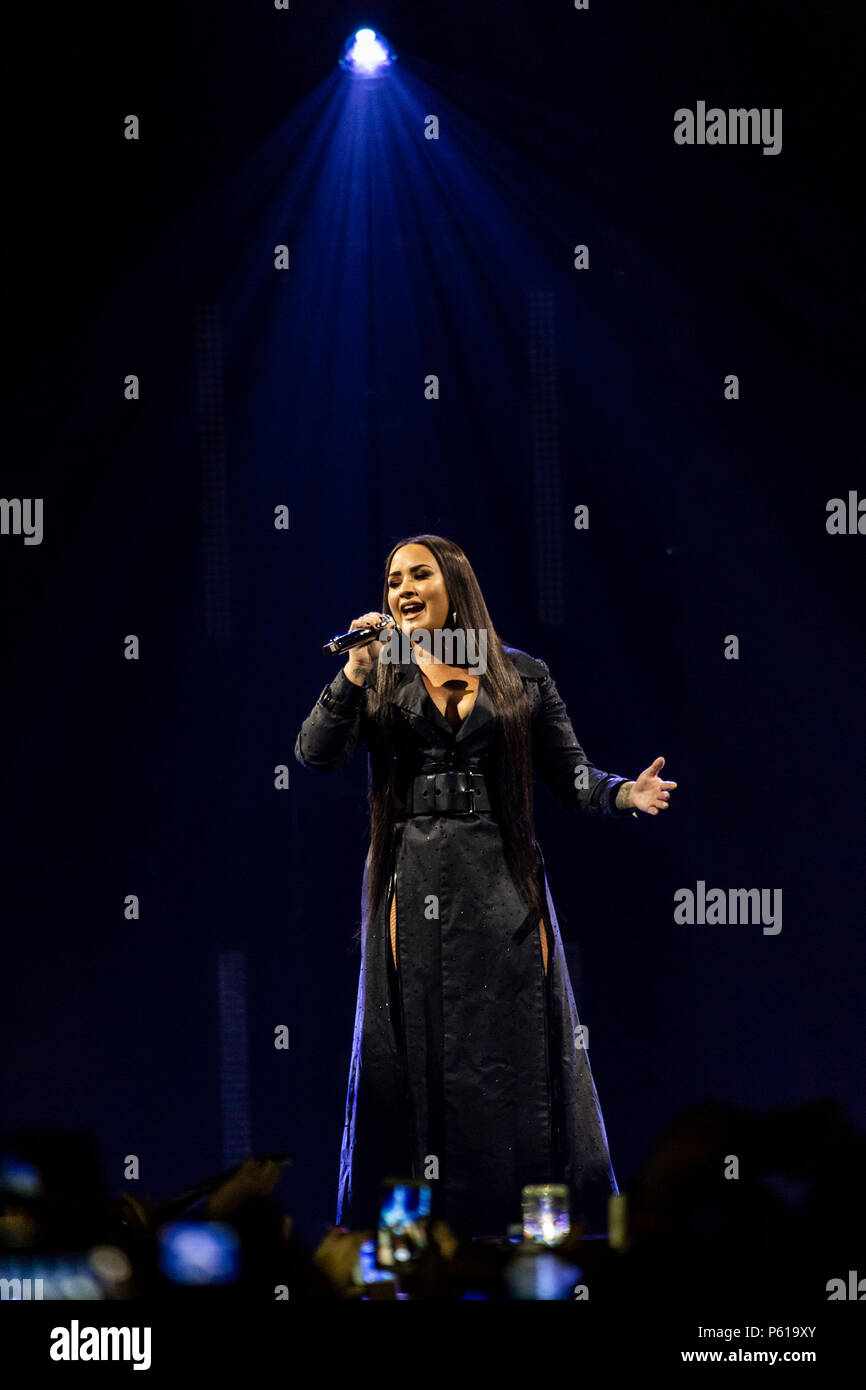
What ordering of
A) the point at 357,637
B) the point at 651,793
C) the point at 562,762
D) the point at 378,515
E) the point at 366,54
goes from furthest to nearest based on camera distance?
the point at 378,515 → the point at 366,54 → the point at 562,762 → the point at 651,793 → the point at 357,637

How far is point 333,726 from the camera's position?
9.80 feet

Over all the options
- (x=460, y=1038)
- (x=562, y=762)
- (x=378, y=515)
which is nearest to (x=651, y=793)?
(x=562, y=762)

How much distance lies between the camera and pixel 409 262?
3.75 m

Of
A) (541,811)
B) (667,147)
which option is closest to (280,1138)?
(541,811)

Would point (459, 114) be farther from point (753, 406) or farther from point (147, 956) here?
point (147, 956)

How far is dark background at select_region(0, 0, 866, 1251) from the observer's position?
11.8 feet

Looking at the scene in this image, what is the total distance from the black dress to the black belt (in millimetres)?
13

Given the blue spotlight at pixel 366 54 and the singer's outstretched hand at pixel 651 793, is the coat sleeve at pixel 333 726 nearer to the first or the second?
the singer's outstretched hand at pixel 651 793

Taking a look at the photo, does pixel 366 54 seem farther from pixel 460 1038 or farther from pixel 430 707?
pixel 460 1038

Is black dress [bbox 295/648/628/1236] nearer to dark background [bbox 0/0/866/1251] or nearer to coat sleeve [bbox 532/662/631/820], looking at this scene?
coat sleeve [bbox 532/662/631/820]

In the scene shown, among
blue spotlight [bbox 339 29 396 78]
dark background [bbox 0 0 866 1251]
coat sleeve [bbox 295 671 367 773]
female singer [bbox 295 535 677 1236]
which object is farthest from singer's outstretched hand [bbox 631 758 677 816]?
blue spotlight [bbox 339 29 396 78]

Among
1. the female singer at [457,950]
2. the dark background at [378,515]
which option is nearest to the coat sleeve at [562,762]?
the female singer at [457,950]

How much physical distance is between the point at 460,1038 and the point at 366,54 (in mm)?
2550

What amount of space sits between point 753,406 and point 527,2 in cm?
124
